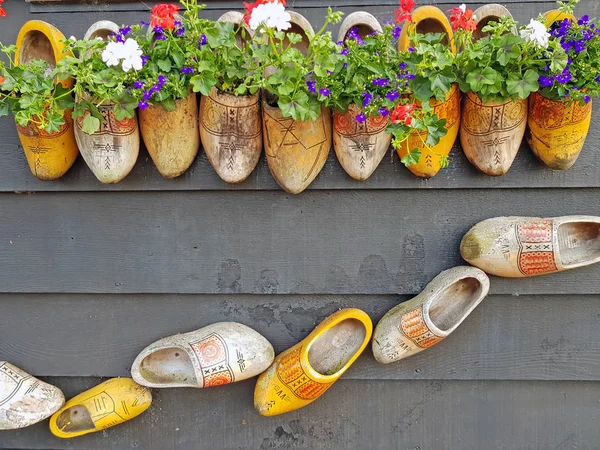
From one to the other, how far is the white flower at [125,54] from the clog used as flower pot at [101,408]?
2.72 feet

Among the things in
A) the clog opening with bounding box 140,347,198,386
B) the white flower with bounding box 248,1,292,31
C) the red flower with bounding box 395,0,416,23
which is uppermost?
the red flower with bounding box 395,0,416,23

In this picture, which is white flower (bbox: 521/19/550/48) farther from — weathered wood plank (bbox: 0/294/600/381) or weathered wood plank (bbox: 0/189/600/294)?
weathered wood plank (bbox: 0/294/600/381)

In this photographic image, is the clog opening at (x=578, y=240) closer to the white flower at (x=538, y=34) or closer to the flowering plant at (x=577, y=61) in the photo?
the flowering plant at (x=577, y=61)

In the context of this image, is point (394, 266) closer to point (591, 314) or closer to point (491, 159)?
point (491, 159)

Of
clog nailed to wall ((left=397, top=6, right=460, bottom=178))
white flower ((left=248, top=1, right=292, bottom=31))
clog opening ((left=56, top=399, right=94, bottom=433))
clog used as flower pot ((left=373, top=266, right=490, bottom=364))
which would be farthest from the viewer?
clog opening ((left=56, top=399, right=94, bottom=433))

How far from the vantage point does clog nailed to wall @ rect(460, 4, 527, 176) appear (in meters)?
1.24

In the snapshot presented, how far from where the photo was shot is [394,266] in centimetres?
140

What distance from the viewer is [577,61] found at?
1.15 metres

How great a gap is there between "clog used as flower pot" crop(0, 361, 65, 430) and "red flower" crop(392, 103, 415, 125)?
1132 mm

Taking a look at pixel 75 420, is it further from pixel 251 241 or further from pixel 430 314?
pixel 430 314

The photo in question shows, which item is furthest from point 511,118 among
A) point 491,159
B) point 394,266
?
point 394,266

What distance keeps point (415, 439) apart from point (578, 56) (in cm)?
105

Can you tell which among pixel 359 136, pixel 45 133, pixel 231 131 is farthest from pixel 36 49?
pixel 359 136

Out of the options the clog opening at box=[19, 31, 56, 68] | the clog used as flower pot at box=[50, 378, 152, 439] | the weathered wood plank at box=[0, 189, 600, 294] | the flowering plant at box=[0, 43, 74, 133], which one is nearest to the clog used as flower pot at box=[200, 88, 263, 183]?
the weathered wood plank at box=[0, 189, 600, 294]
